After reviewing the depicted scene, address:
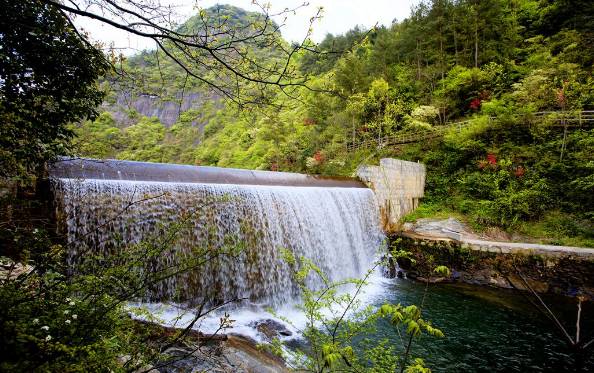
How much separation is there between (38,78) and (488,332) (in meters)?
8.15

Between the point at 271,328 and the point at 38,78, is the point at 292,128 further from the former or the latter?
the point at 38,78

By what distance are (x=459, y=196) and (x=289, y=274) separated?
8.48 metres

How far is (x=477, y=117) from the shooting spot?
1346 centimetres

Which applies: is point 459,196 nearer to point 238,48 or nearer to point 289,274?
point 289,274

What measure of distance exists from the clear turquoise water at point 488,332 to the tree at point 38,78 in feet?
19.3

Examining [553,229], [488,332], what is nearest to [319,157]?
[553,229]

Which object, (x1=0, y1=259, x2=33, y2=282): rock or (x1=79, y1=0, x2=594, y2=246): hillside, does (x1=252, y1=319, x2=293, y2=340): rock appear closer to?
(x1=0, y1=259, x2=33, y2=282): rock

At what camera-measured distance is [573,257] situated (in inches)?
314

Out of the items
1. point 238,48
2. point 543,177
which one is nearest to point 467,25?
point 543,177

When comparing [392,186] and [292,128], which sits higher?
[292,128]

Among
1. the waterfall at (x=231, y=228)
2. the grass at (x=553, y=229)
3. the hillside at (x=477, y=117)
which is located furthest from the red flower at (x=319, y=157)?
the grass at (x=553, y=229)

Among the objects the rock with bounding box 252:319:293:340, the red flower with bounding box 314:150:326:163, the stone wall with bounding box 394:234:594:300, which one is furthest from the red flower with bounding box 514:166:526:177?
the rock with bounding box 252:319:293:340

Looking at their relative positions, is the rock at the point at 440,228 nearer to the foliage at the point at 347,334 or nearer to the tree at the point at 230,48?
the foliage at the point at 347,334

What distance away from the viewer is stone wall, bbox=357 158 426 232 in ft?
37.5
